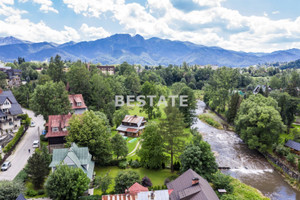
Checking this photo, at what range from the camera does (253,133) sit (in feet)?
160

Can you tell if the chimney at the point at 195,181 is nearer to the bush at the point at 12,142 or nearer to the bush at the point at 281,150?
the bush at the point at 281,150

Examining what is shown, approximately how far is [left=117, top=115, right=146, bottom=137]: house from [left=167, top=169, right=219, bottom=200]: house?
98.1 feet

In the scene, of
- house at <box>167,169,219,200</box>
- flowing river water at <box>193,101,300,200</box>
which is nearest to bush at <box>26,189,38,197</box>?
house at <box>167,169,219,200</box>

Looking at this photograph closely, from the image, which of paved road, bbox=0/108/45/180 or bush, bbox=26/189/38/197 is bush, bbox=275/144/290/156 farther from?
paved road, bbox=0/108/45/180

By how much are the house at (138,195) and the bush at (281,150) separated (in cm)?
3311

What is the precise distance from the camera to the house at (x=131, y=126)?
184 ft

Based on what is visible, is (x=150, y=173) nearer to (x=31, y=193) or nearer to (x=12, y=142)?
(x=31, y=193)

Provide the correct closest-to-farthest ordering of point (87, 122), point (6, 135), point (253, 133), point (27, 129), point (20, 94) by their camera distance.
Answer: point (87, 122) < point (6, 135) < point (253, 133) < point (27, 129) < point (20, 94)

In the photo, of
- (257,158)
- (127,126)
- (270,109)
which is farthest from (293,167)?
(127,126)

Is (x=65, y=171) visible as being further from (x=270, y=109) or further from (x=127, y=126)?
(x=270, y=109)

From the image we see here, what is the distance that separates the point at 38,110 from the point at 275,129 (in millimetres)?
57253

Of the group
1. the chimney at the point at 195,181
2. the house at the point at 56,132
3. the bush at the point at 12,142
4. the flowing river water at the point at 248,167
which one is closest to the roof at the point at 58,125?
the house at the point at 56,132

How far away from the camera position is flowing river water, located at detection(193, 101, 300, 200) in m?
34.9

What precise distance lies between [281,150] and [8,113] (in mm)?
66758
